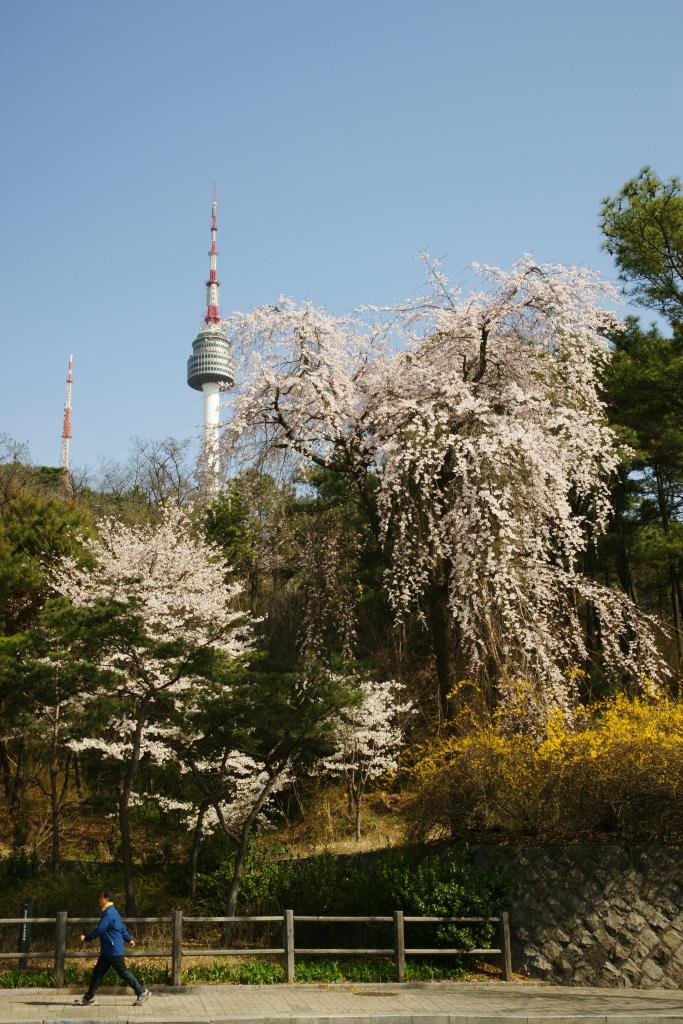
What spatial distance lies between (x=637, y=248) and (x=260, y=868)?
608 inches

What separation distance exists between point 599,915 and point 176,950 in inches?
237

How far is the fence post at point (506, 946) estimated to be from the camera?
12.3m

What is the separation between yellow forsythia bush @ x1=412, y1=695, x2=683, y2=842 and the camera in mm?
12969

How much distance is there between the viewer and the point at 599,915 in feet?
40.6

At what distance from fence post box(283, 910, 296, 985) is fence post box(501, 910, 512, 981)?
3036 millimetres

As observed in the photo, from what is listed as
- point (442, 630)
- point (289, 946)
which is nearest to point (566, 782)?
point (442, 630)

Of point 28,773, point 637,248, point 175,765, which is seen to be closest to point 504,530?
point 175,765

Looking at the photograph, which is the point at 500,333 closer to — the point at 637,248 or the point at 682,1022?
the point at 637,248

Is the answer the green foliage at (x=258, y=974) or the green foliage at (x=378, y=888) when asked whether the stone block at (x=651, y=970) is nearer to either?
the green foliage at (x=378, y=888)

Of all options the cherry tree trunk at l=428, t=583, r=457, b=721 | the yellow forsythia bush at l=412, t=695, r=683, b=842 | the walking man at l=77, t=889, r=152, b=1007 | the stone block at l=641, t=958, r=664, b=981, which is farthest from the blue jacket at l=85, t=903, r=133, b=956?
the cherry tree trunk at l=428, t=583, r=457, b=721

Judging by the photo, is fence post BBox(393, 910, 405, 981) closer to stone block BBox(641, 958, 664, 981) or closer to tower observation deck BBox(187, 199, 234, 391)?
stone block BBox(641, 958, 664, 981)

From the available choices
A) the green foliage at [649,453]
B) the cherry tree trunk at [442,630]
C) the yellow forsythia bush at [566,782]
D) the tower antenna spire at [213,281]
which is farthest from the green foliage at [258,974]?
the tower antenna spire at [213,281]

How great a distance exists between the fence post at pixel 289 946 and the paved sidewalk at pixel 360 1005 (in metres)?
0.24

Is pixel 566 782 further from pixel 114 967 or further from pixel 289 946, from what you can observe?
pixel 114 967
